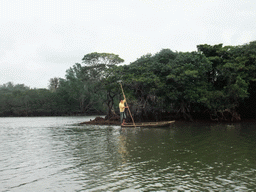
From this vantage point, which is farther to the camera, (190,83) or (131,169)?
(190,83)

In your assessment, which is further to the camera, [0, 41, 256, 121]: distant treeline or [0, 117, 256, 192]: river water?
[0, 41, 256, 121]: distant treeline

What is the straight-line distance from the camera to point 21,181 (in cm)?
771

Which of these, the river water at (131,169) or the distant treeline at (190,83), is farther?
the distant treeline at (190,83)

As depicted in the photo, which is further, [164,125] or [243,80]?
[243,80]

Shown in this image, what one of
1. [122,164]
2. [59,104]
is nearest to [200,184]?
[122,164]

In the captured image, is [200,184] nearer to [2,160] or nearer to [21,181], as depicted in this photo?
[21,181]

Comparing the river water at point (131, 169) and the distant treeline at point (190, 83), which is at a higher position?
the distant treeline at point (190, 83)

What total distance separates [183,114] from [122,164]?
25.9m

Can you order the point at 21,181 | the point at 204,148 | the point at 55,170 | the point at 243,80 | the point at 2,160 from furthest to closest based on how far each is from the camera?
the point at 243,80, the point at 204,148, the point at 2,160, the point at 55,170, the point at 21,181

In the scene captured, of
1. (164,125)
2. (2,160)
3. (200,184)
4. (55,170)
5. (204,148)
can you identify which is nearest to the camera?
(200,184)

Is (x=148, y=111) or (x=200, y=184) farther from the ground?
(x=148, y=111)

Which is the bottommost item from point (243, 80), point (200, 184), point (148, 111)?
point (200, 184)

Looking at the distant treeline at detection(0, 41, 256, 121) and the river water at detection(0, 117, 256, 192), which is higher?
the distant treeline at detection(0, 41, 256, 121)

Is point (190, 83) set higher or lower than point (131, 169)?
higher
